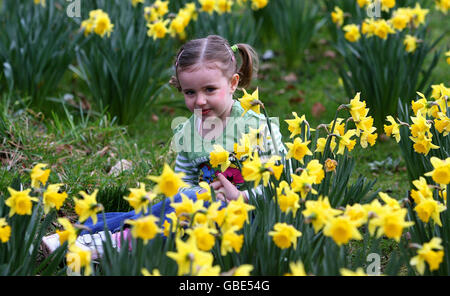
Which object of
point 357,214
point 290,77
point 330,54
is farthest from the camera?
point 330,54

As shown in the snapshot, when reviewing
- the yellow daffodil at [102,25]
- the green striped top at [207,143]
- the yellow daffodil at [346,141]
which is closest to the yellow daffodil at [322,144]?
the yellow daffodil at [346,141]

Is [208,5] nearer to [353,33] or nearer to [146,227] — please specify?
[353,33]

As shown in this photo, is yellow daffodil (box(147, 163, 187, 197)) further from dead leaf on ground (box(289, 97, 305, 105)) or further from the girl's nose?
dead leaf on ground (box(289, 97, 305, 105))

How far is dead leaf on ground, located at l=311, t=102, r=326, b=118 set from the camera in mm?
3993

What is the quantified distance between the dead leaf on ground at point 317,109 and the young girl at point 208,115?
1.36 m

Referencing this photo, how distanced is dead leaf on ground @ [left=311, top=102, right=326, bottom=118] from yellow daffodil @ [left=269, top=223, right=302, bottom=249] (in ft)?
8.31

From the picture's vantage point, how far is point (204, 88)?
2363 mm

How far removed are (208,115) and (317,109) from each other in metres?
1.78

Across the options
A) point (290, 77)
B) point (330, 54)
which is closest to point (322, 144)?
point (290, 77)
